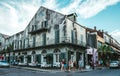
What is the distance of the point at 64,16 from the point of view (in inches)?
1266

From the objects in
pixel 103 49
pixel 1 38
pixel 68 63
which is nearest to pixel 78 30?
pixel 68 63

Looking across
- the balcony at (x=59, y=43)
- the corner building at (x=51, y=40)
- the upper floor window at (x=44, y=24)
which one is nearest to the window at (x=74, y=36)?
the corner building at (x=51, y=40)

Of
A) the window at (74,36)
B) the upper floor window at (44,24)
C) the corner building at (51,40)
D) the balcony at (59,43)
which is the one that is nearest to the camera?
the balcony at (59,43)

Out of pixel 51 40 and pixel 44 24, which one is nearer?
pixel 51 40

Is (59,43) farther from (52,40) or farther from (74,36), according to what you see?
(74,36)

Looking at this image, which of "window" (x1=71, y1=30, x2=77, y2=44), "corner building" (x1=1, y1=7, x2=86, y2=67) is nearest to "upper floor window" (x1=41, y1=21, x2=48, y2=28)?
"corner building" (x1=1, y1=7, x2=86, y2=67)

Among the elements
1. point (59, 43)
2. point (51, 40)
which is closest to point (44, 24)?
point (51, 40)

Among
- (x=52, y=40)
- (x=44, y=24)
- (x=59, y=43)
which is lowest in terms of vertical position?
(x=59, y=43)

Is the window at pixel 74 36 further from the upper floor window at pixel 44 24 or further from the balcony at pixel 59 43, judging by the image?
the upper floor window at pixel 44 24

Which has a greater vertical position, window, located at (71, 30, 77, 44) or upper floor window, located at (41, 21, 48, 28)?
upper floor window, located at (41, 21, 48, 28)

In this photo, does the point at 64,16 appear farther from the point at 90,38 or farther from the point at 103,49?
the point at 103,49

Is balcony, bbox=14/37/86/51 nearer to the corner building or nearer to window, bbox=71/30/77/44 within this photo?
the corner building

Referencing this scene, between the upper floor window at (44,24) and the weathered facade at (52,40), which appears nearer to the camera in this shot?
the weathered facade at (52,40)

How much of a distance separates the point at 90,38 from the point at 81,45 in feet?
23.1
